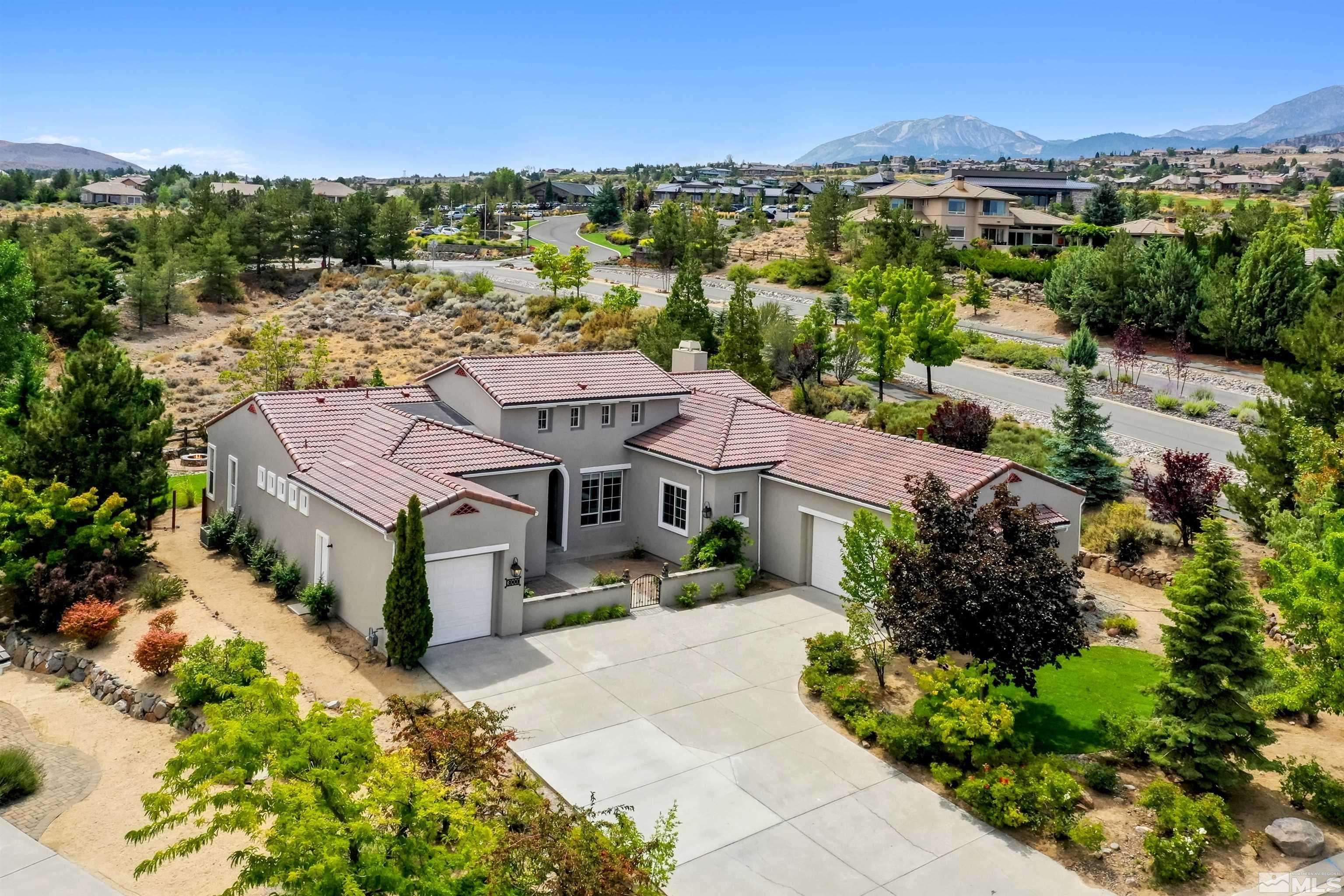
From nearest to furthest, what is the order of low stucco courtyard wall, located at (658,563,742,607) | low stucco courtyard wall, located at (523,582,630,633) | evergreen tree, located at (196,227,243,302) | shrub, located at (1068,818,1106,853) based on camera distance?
shrub, located at (1068,818,1106,853), low stucco courtyard wall, located at (523,582,630,633), low stucco courtyard wall, located at (658,563,742,607), evergreen tree, located at (196,227,243,302)

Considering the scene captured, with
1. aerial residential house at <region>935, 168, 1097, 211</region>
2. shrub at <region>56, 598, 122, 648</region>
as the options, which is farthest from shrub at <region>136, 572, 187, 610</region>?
aerial residential house at <region>935, 168, 1097, 211</region>

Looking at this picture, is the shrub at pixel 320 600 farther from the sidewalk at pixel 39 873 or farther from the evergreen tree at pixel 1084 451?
the evergreen tree at pixel 1084 451

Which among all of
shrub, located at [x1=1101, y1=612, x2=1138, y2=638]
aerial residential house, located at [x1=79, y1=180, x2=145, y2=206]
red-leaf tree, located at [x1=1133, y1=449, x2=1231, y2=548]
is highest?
aerial residential house, located at [x1=79, y1=180, x2=145, y2=206]

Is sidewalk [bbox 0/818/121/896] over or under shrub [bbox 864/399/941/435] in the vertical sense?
under

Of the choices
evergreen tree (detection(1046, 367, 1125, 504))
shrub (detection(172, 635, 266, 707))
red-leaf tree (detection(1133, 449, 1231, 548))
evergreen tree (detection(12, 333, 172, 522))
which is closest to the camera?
shrub (detection(172, 635, 266, 707))

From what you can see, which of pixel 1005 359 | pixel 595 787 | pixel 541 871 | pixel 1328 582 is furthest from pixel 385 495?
pixel 1005 359

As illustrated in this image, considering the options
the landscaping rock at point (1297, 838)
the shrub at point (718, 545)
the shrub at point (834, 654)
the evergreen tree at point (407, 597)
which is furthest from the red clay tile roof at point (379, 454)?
the landscaping rock at point (1297, 838)

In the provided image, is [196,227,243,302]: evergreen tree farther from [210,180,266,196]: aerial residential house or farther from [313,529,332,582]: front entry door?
[210,180,266,196]: aerial residential house
